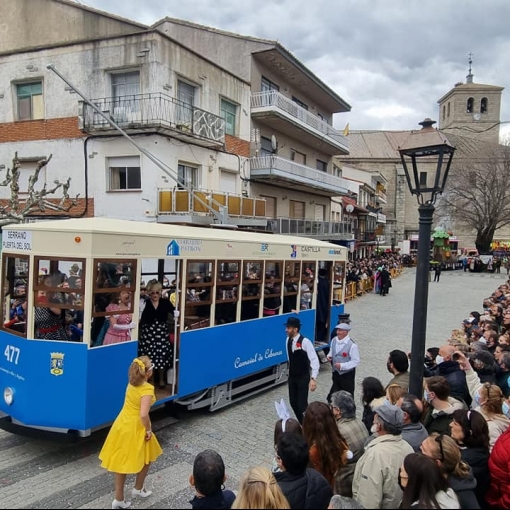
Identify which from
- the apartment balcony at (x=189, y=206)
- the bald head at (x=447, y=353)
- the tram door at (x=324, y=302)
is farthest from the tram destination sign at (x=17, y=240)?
the apartment balcony at (x=189, y=206)

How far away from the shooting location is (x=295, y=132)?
2522cm

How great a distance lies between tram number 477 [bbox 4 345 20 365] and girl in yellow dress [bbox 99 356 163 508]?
1.87 metres

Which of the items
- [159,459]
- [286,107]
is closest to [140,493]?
[159,459]

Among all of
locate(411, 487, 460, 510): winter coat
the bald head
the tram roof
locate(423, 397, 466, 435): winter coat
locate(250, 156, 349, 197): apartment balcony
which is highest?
locate(250, 156, 349, 197): apartment balcony

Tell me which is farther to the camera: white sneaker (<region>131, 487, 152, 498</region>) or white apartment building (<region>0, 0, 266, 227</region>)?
white apartment building (<region>0, 0, 266, 227</region>)

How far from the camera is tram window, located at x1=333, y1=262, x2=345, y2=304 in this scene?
36.3 feet

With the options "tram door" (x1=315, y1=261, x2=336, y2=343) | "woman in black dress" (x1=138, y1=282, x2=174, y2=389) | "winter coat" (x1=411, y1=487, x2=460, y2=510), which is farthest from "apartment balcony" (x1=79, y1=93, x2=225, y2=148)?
"winter coat" (x1=411, y1=487, x2=460, y2=510)

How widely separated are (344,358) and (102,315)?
3547mm

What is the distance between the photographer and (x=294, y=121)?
76.0ft

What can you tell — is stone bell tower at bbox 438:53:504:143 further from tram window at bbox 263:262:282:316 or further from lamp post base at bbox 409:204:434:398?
lamp post base at bbox 409:204:434:398

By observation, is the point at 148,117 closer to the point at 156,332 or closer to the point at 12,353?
the point at 156,332

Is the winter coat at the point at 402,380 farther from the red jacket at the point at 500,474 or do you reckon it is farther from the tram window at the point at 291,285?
the tram window at the point at 291,285

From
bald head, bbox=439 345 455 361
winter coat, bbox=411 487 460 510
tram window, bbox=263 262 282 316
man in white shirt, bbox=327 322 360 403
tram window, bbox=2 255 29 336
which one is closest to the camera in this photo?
winter coat, bbox=411 487 460 510

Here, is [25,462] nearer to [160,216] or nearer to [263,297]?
[263,297]
